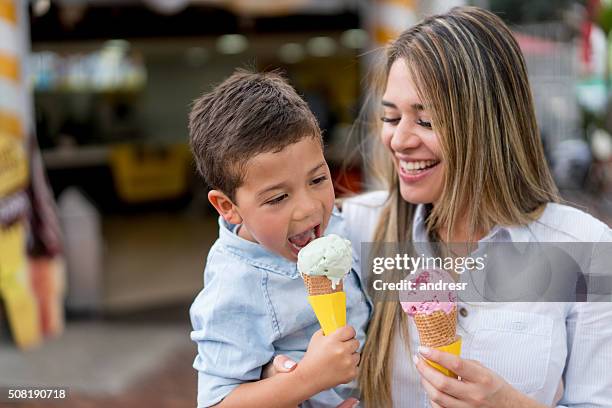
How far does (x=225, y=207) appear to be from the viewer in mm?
1364

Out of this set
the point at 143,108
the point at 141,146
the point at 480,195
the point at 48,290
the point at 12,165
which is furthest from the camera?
the point at 143,108

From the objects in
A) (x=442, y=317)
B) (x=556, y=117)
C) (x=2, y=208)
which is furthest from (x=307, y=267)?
(x=556, y=117)

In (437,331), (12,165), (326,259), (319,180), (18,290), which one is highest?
(319,180)

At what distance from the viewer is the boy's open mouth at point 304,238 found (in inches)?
52.3

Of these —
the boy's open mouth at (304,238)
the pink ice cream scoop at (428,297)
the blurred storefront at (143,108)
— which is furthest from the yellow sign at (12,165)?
the pink ice cream scoop at (428,297)

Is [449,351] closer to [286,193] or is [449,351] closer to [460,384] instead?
[460,384]

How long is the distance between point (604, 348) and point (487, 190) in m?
0.37

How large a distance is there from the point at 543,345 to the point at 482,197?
0.31 m

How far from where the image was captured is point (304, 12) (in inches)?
459

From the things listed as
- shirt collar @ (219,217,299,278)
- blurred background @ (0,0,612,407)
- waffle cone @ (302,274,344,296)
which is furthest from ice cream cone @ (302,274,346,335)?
blurred background @ (0,0,612,407)

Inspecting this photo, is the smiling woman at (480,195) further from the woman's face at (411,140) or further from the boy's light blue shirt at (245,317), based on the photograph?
the boy's light blue shirt at (245,317)

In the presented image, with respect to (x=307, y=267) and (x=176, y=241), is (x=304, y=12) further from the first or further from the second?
(x=307, y=267)

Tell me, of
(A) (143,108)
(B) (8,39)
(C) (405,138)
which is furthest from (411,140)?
(A) (143,108)

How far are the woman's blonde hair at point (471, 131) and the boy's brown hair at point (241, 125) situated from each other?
0.29 metres
